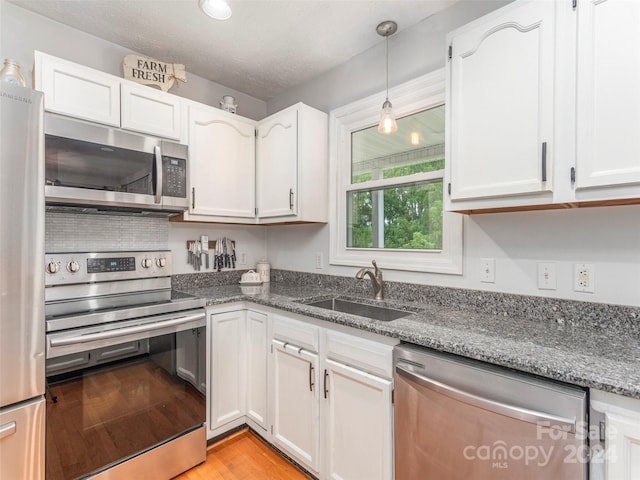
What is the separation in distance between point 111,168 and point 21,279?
2.46 feet

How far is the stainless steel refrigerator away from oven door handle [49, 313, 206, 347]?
0.09 m

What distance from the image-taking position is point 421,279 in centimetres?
185

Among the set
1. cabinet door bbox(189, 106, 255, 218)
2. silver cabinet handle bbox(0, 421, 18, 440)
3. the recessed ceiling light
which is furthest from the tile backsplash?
the recessed ceiling light

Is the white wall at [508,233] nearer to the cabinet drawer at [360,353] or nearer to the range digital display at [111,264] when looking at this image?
the cabinet drawer at [360,353]

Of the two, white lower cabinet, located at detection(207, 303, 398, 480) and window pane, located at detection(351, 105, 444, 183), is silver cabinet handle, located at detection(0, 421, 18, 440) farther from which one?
window pane, located at detection(351, 105, 444, 183)

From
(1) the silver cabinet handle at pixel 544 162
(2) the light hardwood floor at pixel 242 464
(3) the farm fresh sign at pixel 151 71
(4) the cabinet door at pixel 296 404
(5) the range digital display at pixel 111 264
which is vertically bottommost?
(2) the light hardwood floor at pixel 242 464

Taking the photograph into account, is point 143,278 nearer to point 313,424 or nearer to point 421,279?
point 313,424

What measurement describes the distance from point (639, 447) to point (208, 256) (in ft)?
7.89

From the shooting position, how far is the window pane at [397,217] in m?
1.86

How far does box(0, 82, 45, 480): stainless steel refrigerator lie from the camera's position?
114cm

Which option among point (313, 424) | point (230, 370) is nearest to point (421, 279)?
point (313, 424)

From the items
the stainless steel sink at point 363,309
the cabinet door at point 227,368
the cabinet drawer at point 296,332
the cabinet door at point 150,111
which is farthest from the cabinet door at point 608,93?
the cabinet door at point 150,111

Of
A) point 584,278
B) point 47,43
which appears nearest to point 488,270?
point 584,278

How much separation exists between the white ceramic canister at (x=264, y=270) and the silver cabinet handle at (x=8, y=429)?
1633 mm
